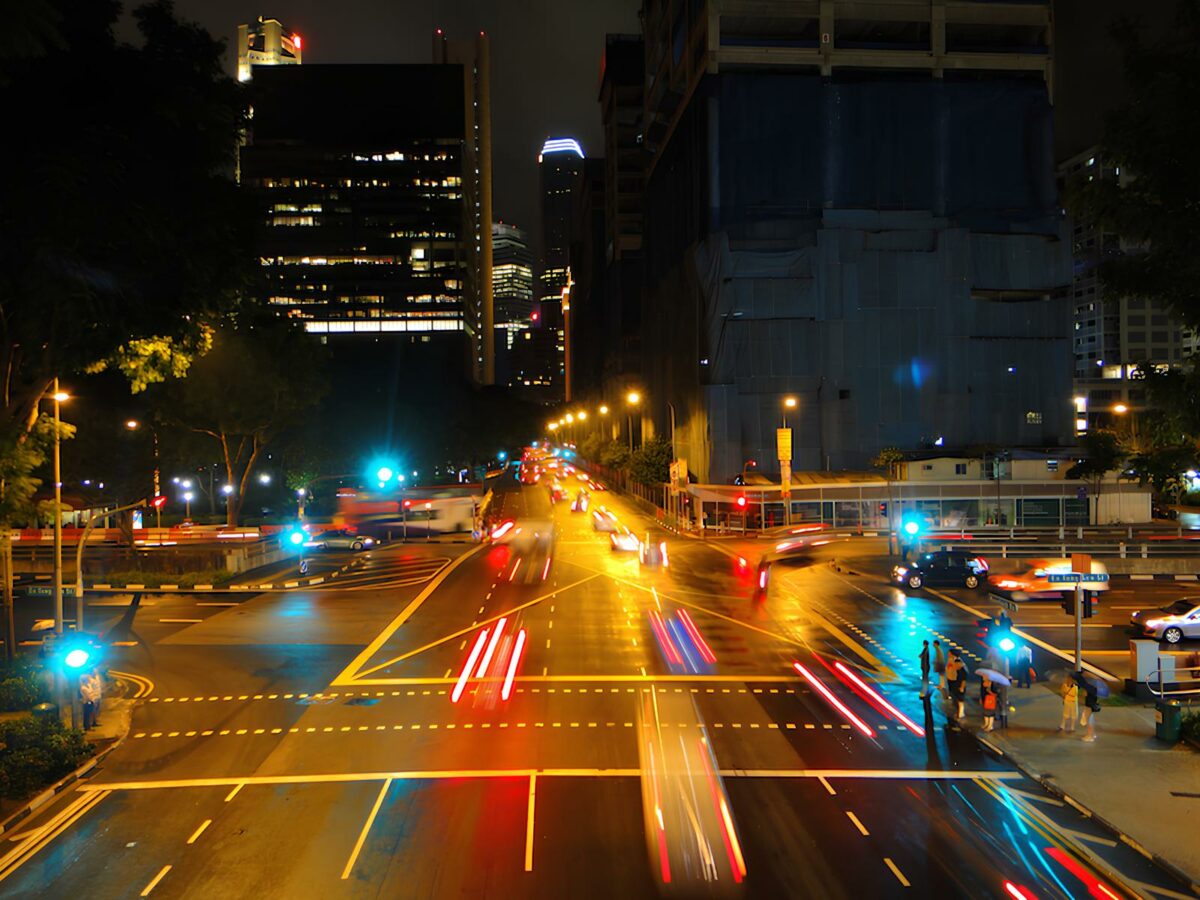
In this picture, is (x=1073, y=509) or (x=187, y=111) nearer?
(x=187, y=111)

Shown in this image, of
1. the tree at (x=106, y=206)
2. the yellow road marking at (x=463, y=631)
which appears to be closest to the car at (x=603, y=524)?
the yellow road marking at (x=463, y=631)

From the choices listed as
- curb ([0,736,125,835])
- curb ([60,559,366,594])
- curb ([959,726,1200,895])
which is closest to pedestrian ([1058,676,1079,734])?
curb ([959,726,1200,895])

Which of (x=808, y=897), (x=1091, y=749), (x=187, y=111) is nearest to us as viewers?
(x=808, y=897)

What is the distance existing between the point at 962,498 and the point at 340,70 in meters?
172

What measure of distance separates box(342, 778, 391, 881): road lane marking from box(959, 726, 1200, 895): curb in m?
10.0

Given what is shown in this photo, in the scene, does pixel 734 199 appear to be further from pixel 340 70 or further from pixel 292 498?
pixel 340 70

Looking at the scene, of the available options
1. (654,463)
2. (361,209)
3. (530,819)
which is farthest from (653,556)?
(361,209)

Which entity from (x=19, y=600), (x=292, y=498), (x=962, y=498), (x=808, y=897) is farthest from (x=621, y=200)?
(x=808, y=897)

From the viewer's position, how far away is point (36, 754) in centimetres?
1495

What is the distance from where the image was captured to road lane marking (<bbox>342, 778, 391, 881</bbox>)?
37.3 feet

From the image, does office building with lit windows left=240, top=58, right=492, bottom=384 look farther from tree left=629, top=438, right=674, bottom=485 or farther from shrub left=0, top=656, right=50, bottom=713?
shrub left=0, top=656, right=50, bottom=713

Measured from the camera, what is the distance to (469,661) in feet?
75.5

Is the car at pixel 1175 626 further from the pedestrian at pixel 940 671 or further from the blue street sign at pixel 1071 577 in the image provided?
the pedestrian at pixel 940 671

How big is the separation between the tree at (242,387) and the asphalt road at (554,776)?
23.3 metres
